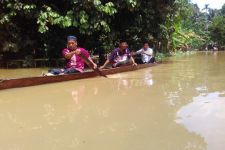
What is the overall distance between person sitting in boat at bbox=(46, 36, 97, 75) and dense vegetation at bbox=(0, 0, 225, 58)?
3502mm

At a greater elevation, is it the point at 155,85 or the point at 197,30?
the point at 197,30

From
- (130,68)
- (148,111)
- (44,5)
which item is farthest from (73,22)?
(148,111)

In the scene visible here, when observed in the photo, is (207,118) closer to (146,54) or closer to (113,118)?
(113,118)

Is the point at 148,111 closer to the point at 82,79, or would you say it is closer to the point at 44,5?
the point at 82,79

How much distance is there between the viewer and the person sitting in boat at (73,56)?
9516 mm

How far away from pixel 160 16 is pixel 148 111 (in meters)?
11.8

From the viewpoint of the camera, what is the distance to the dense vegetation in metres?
13.5

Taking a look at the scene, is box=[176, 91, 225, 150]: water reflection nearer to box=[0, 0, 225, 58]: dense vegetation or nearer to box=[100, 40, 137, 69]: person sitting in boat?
box=[100, 40, 137, 69]: person sitting in boat

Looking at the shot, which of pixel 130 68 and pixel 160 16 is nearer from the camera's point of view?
pixel 130 68

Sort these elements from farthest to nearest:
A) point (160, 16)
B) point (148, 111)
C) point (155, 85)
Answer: point (160, 16) → point (155, 85) → point (148, 111)

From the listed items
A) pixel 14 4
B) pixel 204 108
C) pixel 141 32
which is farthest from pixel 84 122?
pixel 141 32

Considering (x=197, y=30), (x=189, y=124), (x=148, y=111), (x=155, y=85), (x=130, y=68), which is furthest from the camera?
(x=197, y=30)

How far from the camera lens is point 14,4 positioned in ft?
44.0

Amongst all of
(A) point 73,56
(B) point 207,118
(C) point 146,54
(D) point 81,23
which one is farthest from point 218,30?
(B) point 207,118
